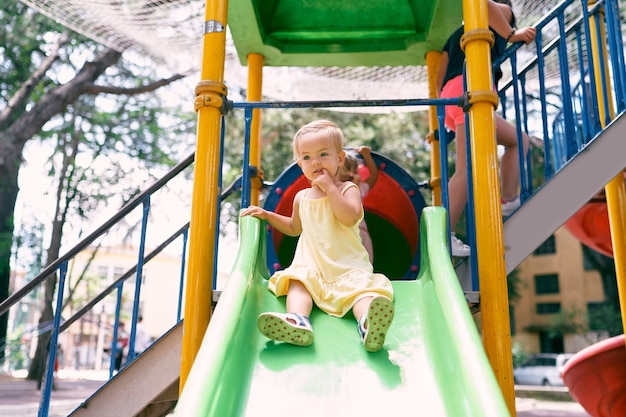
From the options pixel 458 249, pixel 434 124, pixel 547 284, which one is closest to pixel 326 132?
pixel 458 249

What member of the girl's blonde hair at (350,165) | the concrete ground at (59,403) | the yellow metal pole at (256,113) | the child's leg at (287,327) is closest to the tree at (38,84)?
the concrete ground at (59,403)

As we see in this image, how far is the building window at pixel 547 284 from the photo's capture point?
32.3 metres

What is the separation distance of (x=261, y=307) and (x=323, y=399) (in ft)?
2.22

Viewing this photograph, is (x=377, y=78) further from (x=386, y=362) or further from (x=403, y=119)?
(x=403, y=119)

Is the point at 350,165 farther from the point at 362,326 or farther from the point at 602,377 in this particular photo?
the point at 602,377

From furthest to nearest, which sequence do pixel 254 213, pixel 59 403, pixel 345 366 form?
pixel 59 403
pixel 254 213
pixel 345 366

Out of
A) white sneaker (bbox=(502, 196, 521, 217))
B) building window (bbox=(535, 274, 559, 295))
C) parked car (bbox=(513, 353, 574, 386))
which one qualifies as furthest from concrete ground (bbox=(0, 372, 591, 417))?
building window (bbox=(535, 274, 559, 295))

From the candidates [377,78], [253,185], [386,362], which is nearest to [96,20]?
[253,185]

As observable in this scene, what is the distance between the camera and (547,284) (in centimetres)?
3269

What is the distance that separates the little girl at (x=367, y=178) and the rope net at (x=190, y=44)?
6.20ft

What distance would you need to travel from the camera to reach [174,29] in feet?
17.3

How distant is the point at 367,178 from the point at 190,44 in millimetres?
2502

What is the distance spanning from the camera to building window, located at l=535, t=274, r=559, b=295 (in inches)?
1272

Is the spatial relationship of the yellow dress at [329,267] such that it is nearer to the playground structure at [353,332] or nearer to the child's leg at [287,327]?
the playground structure at [353,332]
